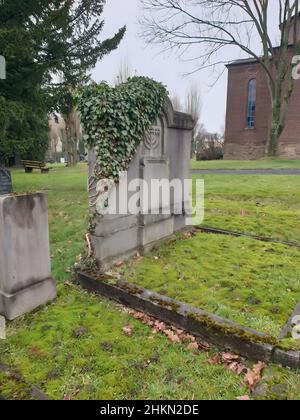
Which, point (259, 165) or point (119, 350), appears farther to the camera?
point (259, 165)

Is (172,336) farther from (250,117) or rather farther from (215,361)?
(250,117)

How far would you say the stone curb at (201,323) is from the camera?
102 inches

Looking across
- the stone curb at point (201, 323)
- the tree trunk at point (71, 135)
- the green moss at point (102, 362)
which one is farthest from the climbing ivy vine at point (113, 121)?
the tree trunk at point (71, 135)

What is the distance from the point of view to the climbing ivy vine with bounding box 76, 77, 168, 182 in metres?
4.01

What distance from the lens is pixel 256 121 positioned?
27.9 metres

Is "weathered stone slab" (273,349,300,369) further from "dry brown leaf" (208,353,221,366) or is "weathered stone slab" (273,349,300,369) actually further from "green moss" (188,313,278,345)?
"dry brown leaf" (208,353,221,366)

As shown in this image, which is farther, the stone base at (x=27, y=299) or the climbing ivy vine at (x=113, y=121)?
the climbing ivy vine at (x=113, y=121)

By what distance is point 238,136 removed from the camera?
2891 centimetres

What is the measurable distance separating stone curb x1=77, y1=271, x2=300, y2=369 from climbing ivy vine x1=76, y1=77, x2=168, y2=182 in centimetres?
157
